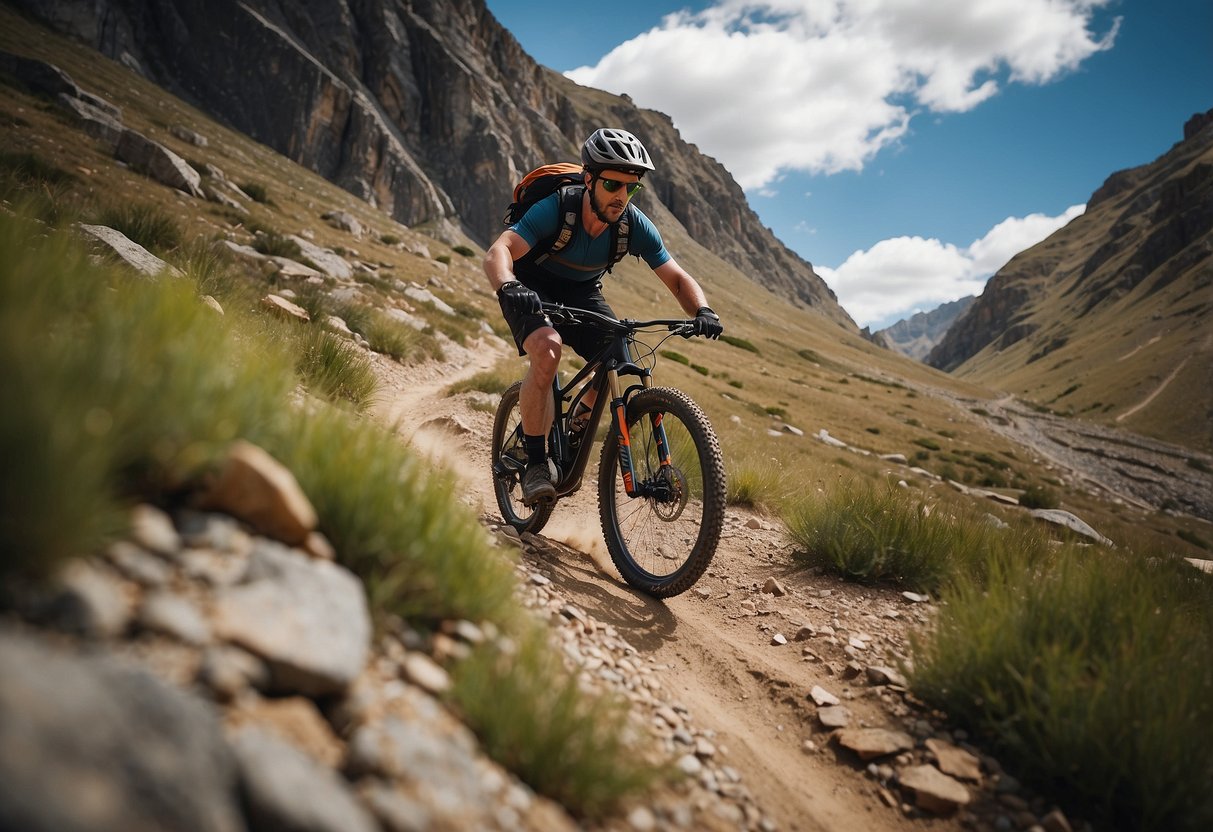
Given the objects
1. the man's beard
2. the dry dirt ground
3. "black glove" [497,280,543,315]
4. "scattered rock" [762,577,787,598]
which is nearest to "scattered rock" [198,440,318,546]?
the dry dirt ground

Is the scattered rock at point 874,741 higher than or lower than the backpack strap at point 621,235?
lower

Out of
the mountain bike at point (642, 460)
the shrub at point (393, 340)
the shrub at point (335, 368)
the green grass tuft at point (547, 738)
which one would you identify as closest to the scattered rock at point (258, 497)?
the green grass tuft at point (547, 738)

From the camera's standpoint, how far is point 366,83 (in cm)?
7706

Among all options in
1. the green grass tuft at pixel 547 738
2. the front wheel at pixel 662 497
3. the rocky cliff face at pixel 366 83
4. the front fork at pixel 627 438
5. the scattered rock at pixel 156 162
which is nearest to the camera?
the green grass tuft at pixel 547 738

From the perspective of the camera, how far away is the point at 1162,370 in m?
102

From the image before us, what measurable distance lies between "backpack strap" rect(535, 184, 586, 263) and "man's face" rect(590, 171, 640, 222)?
0.47 feet

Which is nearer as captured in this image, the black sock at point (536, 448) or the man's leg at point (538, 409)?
the man's leg at point (538, 409)

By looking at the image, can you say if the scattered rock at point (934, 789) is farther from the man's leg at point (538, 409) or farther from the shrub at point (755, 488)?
the shrub at point (755, 488)

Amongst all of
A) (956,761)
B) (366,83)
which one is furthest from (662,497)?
(366,83)

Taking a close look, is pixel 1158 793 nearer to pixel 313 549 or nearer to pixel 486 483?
pixel 313 549

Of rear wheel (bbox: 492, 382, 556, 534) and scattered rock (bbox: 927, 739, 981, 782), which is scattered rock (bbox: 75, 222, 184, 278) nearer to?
rear wheel (bbox: 492, 382, 556, 534)

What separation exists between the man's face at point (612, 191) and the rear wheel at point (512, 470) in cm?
177

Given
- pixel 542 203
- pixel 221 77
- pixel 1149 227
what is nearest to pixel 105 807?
pixel 542 203

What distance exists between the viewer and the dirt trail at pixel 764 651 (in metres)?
2.76
